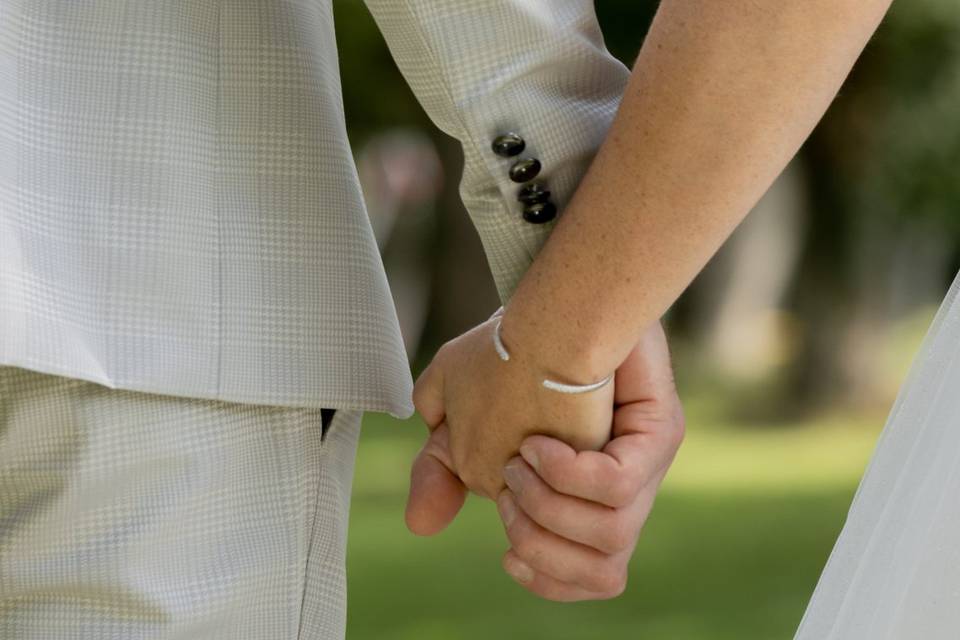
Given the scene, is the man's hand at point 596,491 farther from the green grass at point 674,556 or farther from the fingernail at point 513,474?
the green grass at point 674,556

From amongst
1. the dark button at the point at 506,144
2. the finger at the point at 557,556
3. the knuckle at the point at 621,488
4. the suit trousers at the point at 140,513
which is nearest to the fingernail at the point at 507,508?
the finger at the point at 557,556

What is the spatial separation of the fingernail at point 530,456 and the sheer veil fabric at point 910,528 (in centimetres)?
27

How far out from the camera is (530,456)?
1.31 metres

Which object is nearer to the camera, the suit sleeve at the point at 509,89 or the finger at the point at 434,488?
the suit sleeve at the point at 509,89

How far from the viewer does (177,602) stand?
1.20m

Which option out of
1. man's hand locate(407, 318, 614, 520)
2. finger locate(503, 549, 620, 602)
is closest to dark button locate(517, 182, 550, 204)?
man's hand locate(407, 318, 614, 520)

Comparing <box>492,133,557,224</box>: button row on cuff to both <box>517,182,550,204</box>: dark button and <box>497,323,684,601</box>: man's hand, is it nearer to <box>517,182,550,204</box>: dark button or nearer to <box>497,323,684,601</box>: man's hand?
<box>517,182,550,204</box>: dark button

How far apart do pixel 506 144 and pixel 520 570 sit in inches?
16.2

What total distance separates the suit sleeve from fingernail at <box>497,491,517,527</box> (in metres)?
0.19

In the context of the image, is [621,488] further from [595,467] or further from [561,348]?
[561,348]

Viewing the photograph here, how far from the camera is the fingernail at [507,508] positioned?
1359 millimetres

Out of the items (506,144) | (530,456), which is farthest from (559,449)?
(506,144)

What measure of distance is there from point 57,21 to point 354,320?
36 cm

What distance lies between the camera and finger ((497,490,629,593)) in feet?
4.42
